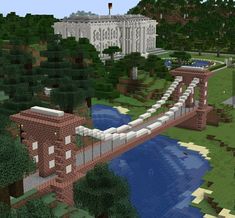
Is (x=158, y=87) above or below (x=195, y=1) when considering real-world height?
below

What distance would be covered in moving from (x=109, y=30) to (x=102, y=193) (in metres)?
86.4

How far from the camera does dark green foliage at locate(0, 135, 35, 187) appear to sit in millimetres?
21406

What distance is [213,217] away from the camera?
3008 cm

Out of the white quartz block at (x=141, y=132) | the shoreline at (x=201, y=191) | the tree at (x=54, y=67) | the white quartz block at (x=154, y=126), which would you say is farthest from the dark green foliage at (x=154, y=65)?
the white quartz block at (x=141, y=132)

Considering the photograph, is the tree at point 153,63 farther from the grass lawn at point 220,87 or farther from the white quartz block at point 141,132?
the white quartz block at point 141,132

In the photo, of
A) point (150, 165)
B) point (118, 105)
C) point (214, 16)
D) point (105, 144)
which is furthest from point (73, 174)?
point (214, 16)

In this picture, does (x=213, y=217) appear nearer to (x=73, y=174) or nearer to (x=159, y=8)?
(x=73, y=174)

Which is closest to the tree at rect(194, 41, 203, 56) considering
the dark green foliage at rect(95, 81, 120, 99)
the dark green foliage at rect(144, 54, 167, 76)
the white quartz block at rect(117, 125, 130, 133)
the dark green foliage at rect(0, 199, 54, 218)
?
the dark green foliage at rect(144, 54, 167, 76)

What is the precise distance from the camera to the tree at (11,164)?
2144cm

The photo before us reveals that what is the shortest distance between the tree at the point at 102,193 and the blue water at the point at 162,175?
8832 millimetres

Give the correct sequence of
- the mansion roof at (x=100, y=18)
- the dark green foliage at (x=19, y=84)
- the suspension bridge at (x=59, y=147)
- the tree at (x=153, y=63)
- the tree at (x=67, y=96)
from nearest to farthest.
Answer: the suspension bridge at (x=59, y=147) < the dark green foliage at (x=19, y=84) < the tree at (x=67, y=96) < the tree at (x=153, y=63) < the mansion roof at (x=100, y=18)

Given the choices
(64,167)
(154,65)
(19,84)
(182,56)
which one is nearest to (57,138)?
(64,167)

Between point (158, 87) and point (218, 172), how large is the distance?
36553mm

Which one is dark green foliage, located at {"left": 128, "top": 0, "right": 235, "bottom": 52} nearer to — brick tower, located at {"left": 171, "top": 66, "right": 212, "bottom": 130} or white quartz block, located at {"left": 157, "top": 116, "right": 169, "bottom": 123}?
brick tower, located at {"left": 171, "top": 66, "right": 212, "bottom": 130}
